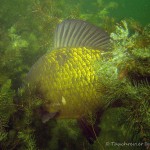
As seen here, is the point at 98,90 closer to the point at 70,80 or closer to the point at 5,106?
the point at 70,80

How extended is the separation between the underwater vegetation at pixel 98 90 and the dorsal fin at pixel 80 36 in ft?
0.60

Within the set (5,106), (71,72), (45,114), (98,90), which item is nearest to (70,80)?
(71,72)

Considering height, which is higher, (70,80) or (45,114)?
(70,80)

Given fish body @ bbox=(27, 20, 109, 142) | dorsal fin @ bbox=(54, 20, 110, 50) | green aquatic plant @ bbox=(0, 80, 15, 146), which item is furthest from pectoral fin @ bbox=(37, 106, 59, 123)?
dorsal fin @ bbox=(54, 20, 110, 50)

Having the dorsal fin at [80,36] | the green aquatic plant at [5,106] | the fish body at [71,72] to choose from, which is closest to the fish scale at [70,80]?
the fish body at [71,72]

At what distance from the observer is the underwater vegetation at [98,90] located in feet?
6.89

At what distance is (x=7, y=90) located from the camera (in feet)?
8.84

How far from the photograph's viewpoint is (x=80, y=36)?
2986mm

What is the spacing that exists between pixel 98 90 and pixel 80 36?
940 millimetres

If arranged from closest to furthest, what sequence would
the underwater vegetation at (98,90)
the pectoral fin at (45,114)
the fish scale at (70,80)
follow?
the underwater vegetation at (98,90)
the fish scale at (70,80)
the pectoral fin at (45,114)

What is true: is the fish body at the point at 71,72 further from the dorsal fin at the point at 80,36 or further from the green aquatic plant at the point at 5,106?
the green aquatic plant at the point at 5,106

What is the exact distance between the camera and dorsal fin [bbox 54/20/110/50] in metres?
2.86

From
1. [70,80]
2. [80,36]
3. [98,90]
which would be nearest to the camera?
[98,90]

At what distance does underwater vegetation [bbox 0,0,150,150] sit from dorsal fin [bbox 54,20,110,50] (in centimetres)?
18
